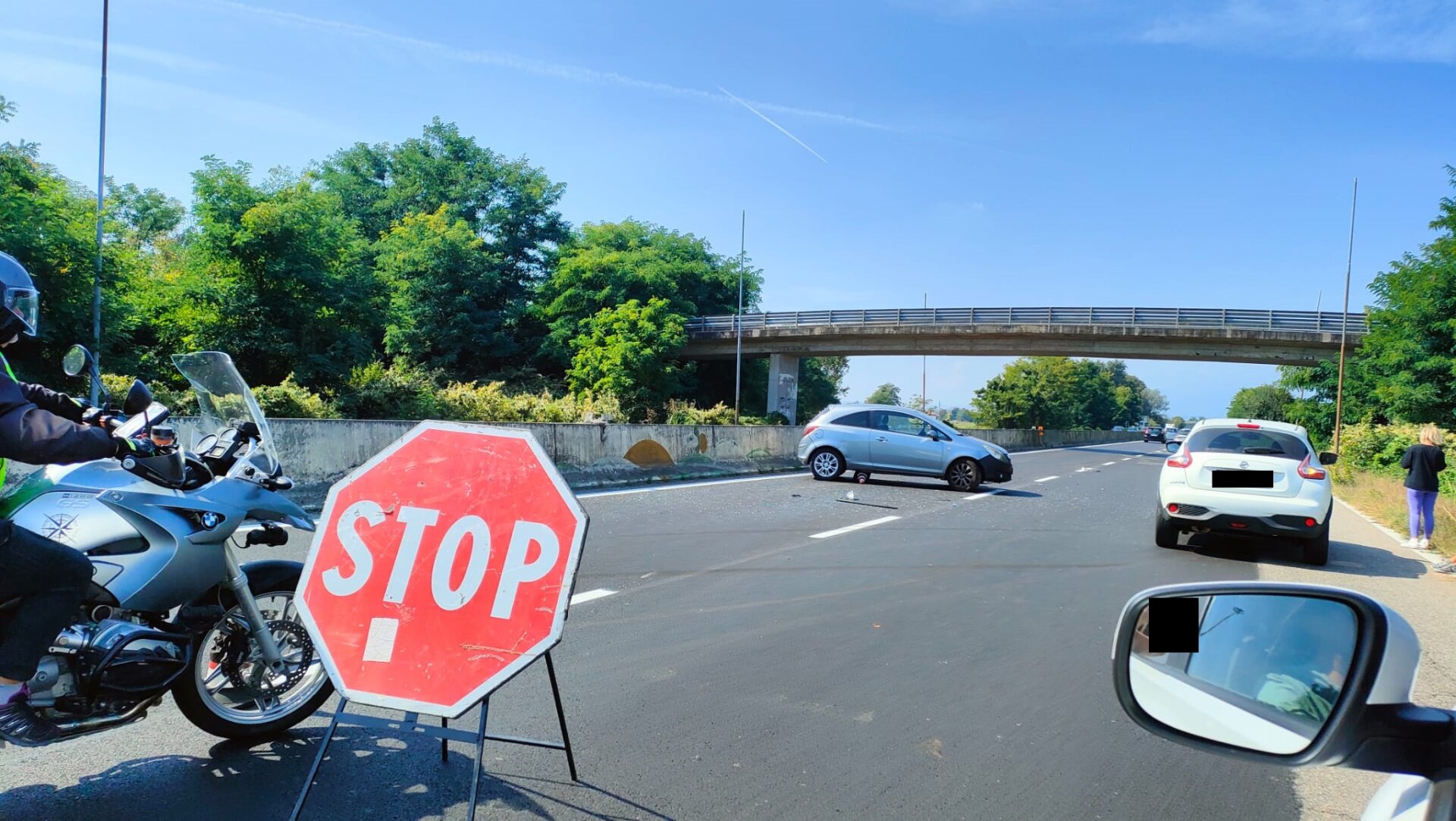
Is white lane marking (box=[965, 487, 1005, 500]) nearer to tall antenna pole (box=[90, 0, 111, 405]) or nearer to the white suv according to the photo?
the white suv

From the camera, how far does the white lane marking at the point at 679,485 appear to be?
1402 centimetres

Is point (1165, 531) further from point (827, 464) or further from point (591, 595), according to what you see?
point (827, 464)

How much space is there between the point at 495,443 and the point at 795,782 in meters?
1.85

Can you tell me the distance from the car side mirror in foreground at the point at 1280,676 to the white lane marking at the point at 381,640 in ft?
8.15

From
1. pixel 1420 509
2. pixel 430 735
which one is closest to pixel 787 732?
pixel 430 735

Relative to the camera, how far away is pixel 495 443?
11.0 ft

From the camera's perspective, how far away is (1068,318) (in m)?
44.4

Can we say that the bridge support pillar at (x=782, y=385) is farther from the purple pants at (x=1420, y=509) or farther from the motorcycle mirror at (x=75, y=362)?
the motorcycle mirror at (x=75, y=362)

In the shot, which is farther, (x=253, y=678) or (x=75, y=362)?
(x=253, y=678)

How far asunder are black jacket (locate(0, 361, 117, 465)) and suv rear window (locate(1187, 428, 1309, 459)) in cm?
1065

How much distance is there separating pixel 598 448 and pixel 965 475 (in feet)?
24.0

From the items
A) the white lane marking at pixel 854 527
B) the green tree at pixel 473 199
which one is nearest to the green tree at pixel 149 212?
the green tree at pixel 473 199

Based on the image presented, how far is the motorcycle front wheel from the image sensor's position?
3590mm

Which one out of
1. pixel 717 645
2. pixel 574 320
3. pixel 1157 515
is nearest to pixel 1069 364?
pixel 574 320
